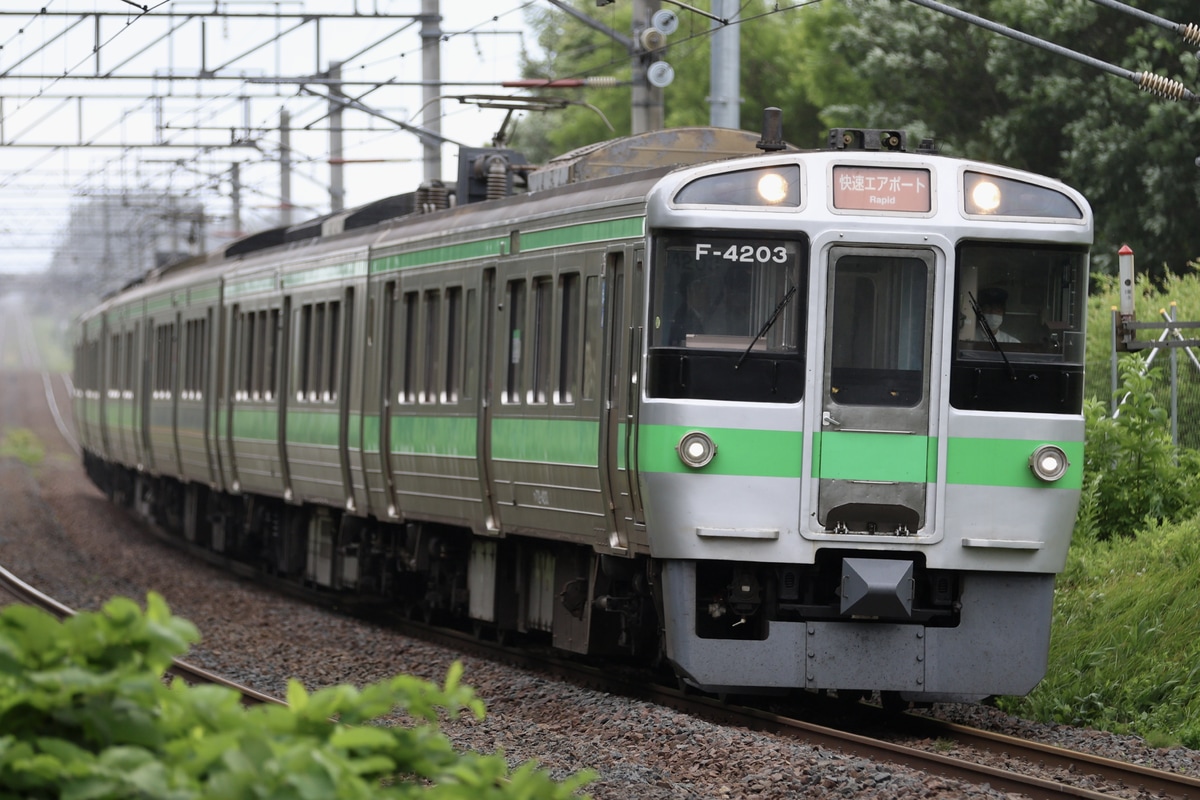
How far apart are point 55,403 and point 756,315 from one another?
6748 cm

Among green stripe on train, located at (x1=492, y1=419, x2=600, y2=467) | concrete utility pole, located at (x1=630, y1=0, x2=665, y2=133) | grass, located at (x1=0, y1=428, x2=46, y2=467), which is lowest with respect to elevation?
grass, located at (x1=0, y1=428, x2=46, y2=467)

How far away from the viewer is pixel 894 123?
1178 inches

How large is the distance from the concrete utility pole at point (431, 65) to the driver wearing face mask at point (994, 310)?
10607 millimetres

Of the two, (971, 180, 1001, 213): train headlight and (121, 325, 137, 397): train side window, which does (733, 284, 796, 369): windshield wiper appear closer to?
(971, 180, 1001, 213): train headlight

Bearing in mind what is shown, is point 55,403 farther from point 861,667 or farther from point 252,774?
point 252,774

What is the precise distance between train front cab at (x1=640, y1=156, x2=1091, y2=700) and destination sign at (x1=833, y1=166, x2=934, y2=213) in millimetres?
41

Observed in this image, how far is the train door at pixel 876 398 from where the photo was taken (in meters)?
9.74

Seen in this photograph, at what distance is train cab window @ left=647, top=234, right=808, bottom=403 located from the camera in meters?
9.72

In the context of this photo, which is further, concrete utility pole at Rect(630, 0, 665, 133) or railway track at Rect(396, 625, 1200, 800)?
concrete utility pole at Rect(630, 0, 665, 133)

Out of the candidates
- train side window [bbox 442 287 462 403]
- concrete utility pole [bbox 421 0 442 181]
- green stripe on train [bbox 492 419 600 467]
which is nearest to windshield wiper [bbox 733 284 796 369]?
green stripe on train [bbox 492 419 600 467]

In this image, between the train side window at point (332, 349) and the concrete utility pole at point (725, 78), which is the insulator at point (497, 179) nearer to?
the train side window at point (332, 349)

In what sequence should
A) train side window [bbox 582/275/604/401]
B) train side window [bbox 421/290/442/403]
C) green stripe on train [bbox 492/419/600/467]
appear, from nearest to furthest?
train side window [bbox 582/275/604/401], green stripe on train [bbox 492/419/600/467], train side window [bbox 421/290/442/403]

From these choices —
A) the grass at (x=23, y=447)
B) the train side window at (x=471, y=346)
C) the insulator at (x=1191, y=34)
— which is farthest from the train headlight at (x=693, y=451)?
the grass at (x=23, y=447)

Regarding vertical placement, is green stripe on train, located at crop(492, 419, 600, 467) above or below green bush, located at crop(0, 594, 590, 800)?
above
